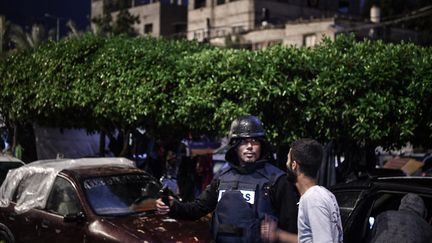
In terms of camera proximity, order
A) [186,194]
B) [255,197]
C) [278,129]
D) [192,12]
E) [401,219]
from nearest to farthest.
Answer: [401,219] → [255,197] → [278,129] → [186,194] → [192,12]

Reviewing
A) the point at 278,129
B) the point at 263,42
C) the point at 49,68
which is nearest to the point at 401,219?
the point at 278,129

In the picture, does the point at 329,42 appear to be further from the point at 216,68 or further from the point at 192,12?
the point at 192,12

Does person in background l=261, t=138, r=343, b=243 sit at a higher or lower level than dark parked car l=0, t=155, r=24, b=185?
higher

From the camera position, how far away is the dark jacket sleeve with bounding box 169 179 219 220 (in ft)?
12.6

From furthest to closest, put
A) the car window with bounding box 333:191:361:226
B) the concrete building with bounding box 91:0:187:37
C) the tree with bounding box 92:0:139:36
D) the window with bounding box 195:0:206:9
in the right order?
the concrete building with bounding box 91:0:187:37 < the window with bounding box 195:0:206:9 < the tree with bounding box 92:0:139:36 < the car window with bounding box 333:191:361:226

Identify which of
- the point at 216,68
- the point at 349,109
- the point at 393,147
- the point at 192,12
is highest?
the point at 192,12

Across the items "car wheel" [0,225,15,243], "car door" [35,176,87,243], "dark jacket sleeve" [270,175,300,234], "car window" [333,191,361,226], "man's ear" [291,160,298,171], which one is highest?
"man's ear" [291,160,298,171]

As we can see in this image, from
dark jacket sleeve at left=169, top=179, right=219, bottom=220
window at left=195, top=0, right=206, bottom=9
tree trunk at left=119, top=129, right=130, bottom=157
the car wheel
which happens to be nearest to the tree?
window at left=195, top=0, right=206, bottom=9

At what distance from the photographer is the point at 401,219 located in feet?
10.8

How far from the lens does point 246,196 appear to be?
3.53 meters

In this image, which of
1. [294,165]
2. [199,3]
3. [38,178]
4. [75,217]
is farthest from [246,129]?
[199,3]

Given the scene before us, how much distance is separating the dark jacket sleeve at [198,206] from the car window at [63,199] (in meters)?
2.23

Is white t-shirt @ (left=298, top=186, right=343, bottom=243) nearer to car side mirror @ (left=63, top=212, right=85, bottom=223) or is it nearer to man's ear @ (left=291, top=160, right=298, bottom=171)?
man's ear @ (left=291, top=160, right=298, bottom=171)

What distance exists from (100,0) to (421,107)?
172ft
